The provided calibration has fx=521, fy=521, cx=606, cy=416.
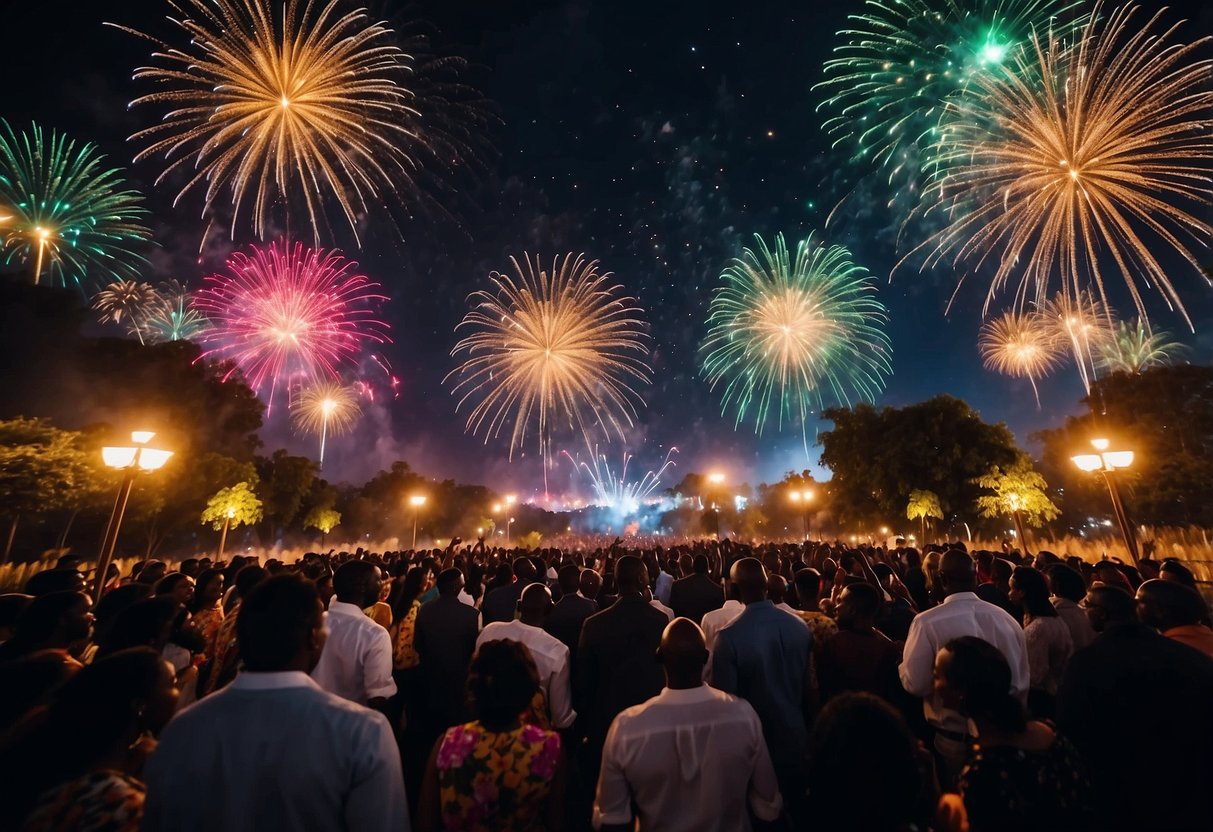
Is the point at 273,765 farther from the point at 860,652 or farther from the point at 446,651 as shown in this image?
the point at 860,652

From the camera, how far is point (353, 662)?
16.5 ft

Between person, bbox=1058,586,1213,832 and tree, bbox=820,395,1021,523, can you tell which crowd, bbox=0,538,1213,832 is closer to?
person, bbox=1058,586,1213,832

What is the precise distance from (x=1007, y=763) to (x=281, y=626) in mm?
3576

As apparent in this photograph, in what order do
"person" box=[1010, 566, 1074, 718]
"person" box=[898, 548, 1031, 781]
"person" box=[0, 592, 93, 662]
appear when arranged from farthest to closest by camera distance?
"person" box=[1010, 566, 1074, 718], "person" box=[898, 548, 1031, 781], "person" box=[0, 592, 93, 662]

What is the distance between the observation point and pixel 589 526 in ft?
470

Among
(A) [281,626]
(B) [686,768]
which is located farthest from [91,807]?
(B) [686,768]

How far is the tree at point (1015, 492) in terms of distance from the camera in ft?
94.2

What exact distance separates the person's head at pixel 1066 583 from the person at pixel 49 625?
9.64m

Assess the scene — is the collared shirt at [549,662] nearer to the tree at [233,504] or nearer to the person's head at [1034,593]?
the person's head at [1034,593]

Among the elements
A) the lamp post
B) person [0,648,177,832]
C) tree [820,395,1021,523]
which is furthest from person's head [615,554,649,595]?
tree [820,395,1021,523]

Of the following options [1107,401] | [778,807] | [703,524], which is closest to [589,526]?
[703,524]

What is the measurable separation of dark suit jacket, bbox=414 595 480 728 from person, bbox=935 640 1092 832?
16.7 ft

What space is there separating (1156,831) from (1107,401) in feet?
172

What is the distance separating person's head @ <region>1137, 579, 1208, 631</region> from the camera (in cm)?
466
